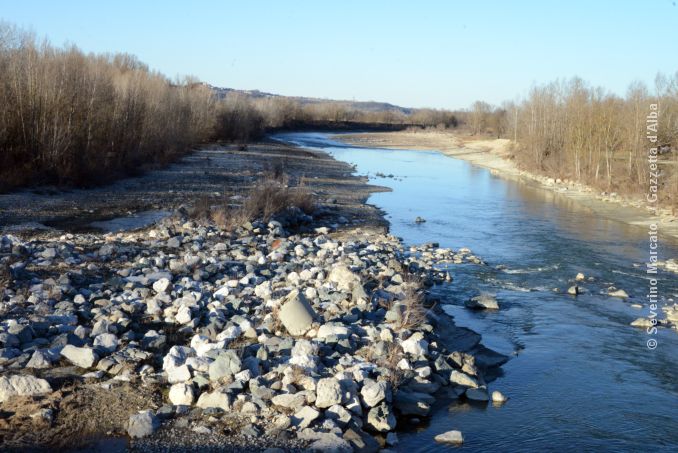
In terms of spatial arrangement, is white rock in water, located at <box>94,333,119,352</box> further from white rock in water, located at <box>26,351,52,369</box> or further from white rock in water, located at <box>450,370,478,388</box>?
white rock in water, located at <box>450,370,478,388</box>

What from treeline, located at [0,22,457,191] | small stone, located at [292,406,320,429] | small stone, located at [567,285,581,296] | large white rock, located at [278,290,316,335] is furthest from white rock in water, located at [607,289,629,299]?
treeline, located at [0,22,457,191]

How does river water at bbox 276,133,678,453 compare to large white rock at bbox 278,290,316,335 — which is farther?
large white rock at bbox 278,290,316,335

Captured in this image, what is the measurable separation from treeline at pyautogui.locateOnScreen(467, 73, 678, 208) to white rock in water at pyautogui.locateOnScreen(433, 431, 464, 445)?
2094 cm

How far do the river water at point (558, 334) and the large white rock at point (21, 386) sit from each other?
387 centimetres

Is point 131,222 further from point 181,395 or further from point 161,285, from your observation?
point 181,395

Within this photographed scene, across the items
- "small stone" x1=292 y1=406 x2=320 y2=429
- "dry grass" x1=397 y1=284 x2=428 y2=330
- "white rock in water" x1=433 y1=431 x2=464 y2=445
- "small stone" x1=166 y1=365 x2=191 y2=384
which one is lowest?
"white rock in water" x1=433 y1=431 x2=464 y2=445

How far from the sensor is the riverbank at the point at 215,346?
21.4 ft

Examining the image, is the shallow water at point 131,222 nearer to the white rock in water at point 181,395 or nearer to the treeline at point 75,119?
the treeline at point 75,119

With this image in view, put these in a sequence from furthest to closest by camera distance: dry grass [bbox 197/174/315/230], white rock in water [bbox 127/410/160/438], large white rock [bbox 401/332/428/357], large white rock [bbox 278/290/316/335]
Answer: dry grass [bbox 197/174/315/230]
large white rock [bbox 278/290/316/335]
large white rock [bbox 401/332/428/357]
white rock in water [bbox 127/410/160/438]

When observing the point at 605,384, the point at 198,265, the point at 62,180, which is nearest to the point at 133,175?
the point at 62,180

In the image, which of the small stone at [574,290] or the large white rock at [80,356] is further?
the small stone at [574,290]

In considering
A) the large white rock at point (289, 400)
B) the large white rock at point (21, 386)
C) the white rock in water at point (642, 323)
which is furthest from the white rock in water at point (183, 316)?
the white rock in water at point (642, 323)

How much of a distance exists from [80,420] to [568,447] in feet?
16.8

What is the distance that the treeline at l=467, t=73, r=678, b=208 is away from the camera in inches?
1103
